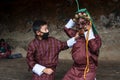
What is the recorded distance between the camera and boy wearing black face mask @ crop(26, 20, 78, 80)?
3941 millimetres

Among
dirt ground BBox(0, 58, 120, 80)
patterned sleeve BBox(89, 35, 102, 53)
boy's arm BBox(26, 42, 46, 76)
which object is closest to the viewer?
patterned sleeve BBox(89, 35, 102, 53)

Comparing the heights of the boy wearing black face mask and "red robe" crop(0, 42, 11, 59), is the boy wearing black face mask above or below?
above

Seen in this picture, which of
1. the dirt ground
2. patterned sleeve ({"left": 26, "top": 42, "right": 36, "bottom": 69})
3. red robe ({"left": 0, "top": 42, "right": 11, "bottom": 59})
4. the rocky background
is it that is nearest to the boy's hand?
patterned sleeve ({"left": 26, "top": 42, "right": 36, "bottom": 69})

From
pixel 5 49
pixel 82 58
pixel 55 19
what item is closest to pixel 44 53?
pixel 82 58

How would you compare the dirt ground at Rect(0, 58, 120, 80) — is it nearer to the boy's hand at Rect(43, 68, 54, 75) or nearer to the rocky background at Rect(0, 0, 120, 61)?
the rocky background at Rect(0, 0, 120, 61)

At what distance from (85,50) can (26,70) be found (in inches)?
110

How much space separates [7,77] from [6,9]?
3.72 meters

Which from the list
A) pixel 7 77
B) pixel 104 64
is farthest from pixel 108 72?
pixel 7 77

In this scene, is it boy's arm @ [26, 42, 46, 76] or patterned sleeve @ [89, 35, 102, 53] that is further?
boy's arm @ [26, 42, 46, 76]

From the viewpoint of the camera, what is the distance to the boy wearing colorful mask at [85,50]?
3736mm

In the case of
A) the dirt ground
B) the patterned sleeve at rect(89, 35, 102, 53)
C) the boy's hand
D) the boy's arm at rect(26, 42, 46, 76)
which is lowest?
the dirt ground

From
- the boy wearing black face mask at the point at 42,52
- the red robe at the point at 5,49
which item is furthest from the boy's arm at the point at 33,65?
the red robe at the point at 5,49

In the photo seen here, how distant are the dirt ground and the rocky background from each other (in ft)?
2.51

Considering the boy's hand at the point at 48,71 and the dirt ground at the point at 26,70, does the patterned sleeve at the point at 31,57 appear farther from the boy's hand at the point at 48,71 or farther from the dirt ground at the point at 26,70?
the dirt ground at the point at 26,70
